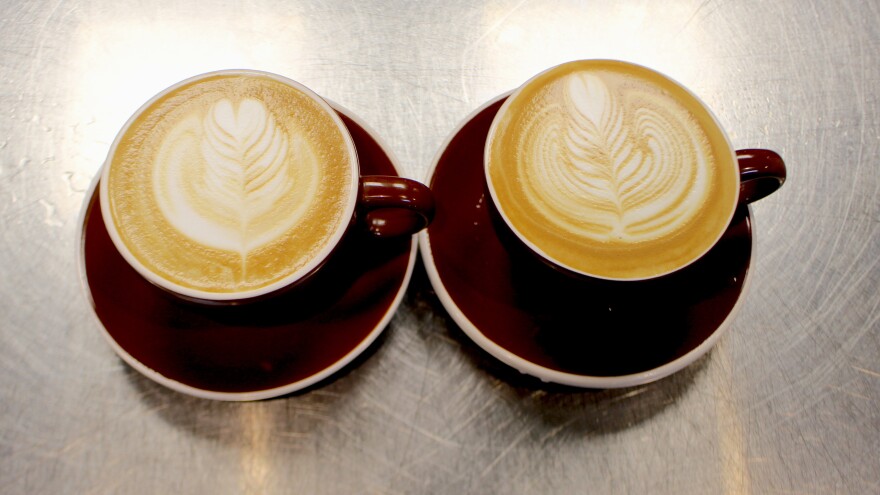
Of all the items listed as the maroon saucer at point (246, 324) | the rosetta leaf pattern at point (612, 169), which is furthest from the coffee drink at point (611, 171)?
the maroon saucer at point (246, 324)

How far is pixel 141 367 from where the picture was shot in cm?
54

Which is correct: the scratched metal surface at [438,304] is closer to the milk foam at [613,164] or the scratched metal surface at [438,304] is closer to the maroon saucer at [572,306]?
the maroon saucer at [572,306]

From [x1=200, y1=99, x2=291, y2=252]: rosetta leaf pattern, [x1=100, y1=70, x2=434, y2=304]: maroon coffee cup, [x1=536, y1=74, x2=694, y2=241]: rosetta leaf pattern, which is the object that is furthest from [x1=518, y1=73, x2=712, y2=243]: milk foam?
[x1=200, y1=99, x2=291, y2=252]: rosetta leaf pattern

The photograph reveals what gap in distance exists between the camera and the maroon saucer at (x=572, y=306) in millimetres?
570

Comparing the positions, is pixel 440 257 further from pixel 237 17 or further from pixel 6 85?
pixel 6 85

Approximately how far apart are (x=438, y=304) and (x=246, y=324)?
0.21m

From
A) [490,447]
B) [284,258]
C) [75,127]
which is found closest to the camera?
[284,258]

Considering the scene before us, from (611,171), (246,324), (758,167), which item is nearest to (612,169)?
(611,171)

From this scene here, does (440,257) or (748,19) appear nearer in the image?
(440,257)

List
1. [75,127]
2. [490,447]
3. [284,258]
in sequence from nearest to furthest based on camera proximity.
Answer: [284,258]
[490,447]
[75,127]

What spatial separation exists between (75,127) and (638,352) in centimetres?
68

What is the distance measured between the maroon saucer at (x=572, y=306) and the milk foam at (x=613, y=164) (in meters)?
0.06

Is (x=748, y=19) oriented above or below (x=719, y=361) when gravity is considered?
above

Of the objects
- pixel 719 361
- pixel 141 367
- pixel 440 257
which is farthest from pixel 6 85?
pixel 719 361
